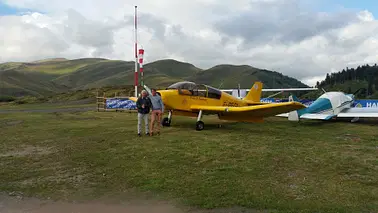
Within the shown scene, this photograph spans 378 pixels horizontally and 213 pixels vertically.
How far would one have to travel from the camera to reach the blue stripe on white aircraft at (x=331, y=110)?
52.2ft

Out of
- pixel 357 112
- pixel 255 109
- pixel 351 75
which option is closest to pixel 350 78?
pixel 351 75

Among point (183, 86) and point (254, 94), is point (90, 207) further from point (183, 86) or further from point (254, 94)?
point (254, 94)

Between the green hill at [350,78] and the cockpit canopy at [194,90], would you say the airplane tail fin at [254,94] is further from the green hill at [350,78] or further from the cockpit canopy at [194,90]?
the green hill at [350,78]

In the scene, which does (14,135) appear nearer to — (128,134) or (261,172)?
(128,134)

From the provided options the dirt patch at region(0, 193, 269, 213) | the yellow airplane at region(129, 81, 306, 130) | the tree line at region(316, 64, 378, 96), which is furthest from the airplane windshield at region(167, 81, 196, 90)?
the tree line at region(316, 64, 378, 96)

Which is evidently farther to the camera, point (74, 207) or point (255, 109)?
point (255, 109)

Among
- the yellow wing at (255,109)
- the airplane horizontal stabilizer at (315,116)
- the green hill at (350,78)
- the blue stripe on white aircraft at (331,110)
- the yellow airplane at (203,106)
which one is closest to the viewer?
the yellow wing at (255,109)

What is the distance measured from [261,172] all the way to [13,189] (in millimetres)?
4576

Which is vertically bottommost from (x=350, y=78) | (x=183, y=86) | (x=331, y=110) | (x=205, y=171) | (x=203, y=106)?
(x=205, y=171)

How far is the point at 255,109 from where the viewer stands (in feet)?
40.1

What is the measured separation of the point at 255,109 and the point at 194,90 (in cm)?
284

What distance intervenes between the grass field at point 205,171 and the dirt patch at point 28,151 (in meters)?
0.03

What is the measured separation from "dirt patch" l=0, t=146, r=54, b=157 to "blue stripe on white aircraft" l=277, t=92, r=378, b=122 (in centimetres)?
1213

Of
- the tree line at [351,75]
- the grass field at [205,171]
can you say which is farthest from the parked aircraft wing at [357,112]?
the tree line at [351,75]
